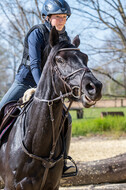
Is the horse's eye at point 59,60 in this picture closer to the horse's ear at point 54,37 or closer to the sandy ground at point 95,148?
the horse's ear at point 54,37

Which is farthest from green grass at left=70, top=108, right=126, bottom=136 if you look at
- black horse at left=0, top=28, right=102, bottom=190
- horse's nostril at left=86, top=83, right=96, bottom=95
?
horse's nostril at left=86, top=83, right=96, bottom=95

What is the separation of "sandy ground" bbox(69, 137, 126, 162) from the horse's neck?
217 inches

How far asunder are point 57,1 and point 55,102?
1.45 meters

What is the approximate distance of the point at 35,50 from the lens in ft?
11.5

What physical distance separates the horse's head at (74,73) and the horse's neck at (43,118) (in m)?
0.23

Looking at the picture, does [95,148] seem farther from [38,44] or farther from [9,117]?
[38,44]

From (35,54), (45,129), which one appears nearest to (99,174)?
(45,129)

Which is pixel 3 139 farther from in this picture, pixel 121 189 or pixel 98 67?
pixel 98 67

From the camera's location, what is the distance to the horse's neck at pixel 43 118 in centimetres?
301

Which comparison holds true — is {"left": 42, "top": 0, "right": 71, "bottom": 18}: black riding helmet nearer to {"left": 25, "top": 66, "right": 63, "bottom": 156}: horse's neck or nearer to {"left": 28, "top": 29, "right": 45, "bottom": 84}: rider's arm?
{"left": 28, "top": 29, "right": 45, "bottom": 84}: rider's arm

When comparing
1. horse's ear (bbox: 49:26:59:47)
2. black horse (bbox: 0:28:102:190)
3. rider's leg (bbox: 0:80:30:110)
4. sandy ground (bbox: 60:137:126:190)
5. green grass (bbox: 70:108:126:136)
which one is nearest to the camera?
black horse (bbox: 0:28:102:190)

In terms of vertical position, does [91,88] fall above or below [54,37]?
below

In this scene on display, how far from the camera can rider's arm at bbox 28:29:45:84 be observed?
341 centimetres

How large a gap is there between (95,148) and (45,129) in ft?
23.9
